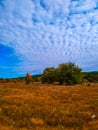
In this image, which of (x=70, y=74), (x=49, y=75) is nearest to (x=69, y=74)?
(x=70, y=74)

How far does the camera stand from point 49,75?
250ft

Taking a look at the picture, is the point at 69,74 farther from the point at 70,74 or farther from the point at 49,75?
the point at 49,75

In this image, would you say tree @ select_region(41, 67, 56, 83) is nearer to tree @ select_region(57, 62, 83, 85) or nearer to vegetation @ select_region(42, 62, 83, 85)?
vegetation @ select_region(42, 62, 83, 85)

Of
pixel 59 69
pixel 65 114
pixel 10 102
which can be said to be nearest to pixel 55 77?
pixel 59 69

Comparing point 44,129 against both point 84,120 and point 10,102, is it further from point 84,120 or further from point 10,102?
point 10,102

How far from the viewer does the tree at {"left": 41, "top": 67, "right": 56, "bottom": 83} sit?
245ft

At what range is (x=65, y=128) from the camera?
1306cm

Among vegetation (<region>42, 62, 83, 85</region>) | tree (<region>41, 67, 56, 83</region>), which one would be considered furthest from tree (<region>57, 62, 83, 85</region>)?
tree (<region>41, 67, 56, 83</region>)

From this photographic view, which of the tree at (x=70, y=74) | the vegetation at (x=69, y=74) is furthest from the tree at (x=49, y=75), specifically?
the tree at (x=70, y=74)

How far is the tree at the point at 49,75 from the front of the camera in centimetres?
7475

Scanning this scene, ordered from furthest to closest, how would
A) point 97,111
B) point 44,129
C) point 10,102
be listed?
1. point 10,102
2. point 97,111
3. point 44,129

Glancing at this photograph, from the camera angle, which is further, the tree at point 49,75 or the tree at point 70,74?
the tree at point 49,75

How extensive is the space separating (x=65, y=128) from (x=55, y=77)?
61.0 meters

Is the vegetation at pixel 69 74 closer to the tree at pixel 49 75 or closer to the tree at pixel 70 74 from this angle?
the tree at pixel 70 74
